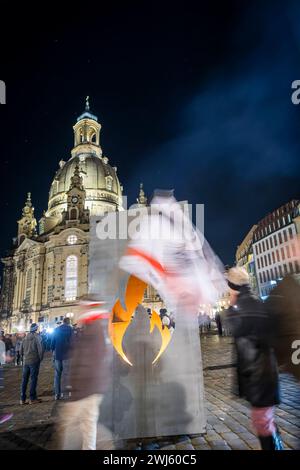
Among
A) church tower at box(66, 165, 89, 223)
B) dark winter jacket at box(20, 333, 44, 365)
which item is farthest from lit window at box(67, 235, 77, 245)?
dark winter jacket at box(20, 333, 44, 365)

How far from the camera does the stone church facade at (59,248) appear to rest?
5925 centimetres

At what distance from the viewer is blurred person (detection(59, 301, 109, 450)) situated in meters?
3.88

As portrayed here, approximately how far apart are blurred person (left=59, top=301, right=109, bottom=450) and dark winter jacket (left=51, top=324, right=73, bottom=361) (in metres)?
5.70

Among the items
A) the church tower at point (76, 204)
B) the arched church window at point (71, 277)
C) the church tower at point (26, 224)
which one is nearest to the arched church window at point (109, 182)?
the church tower at point (76, 204)

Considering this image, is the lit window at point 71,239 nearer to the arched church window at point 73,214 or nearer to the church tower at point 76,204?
the church tower at point 76,204

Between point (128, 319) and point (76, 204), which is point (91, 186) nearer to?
point (76, 204)

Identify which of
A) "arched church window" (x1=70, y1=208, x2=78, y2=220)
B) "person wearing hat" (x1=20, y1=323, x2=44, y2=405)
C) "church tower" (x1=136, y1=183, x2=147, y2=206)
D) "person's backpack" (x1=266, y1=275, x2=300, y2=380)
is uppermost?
"church tower" (x1=136, y1=183, x2=147, y2=206)

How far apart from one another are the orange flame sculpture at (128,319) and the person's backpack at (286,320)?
188cm

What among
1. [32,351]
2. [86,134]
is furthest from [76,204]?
[32,351]

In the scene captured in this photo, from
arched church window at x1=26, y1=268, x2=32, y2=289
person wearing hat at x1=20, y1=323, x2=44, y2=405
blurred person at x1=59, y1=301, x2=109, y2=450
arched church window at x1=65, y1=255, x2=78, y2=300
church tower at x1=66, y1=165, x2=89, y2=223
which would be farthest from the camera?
arched church window at x1=26, y1=268, x2=32, y2=289

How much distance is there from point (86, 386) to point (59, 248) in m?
59.4

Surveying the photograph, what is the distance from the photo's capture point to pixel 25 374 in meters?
8.93

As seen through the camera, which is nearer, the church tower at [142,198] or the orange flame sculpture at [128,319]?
the orange flame sculpture at [128,319]

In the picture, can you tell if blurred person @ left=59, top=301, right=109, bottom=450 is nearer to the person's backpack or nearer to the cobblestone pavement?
the cobblestone pavement
